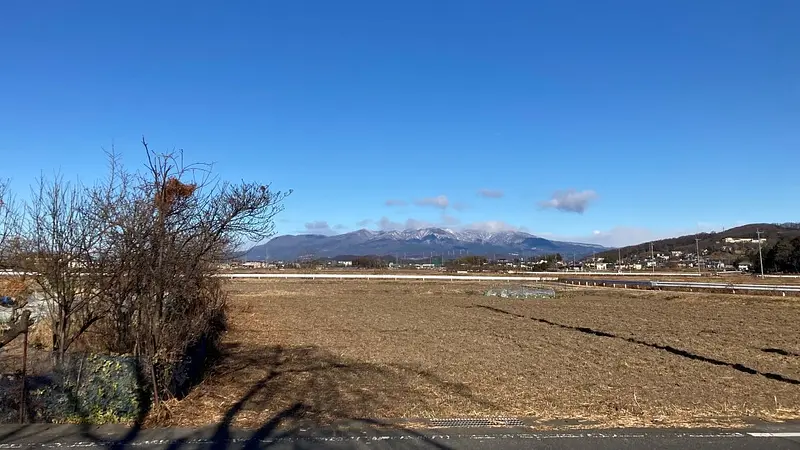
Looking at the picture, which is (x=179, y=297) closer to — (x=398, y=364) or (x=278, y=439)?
(x=278, y=439)

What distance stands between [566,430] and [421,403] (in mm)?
2009

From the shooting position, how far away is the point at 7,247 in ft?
24.9

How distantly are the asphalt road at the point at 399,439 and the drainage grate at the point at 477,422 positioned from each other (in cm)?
18

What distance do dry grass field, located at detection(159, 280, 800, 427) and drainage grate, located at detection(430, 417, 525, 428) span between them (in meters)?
0.27

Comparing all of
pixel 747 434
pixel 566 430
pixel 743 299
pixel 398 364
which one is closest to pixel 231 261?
pixel 398 364

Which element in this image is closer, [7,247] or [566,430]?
[566,430]

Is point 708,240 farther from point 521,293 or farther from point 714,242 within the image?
point 521,293

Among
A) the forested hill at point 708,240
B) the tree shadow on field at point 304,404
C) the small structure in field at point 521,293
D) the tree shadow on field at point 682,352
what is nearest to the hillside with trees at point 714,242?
the forested hill at point 708,240

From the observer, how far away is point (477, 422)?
647 centimetres

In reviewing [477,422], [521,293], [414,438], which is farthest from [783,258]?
[414,438]

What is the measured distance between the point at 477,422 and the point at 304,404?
2.17 m

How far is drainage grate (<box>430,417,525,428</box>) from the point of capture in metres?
6.32

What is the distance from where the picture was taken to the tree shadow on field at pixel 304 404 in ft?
18.7

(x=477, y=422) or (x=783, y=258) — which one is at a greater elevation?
(x=783, y=258)
